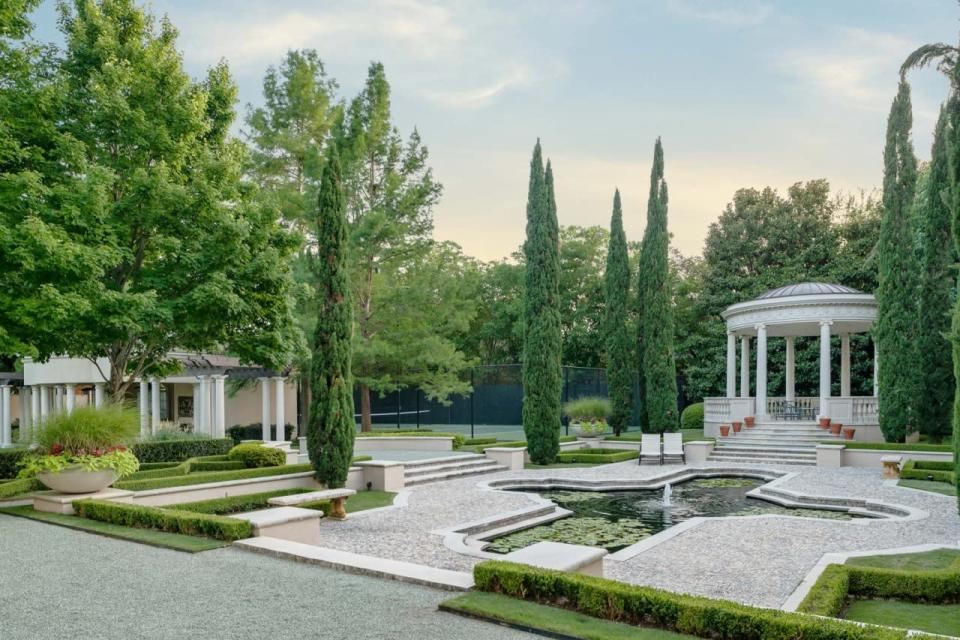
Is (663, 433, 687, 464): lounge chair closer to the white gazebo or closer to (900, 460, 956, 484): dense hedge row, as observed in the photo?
the white gazebo

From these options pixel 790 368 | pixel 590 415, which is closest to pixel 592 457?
pixel 590 415

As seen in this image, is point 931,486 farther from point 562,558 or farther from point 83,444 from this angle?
point 83,444

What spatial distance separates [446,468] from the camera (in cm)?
1722

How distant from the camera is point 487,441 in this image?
22.7m

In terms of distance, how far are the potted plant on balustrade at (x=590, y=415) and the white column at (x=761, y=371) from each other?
19.0 feet

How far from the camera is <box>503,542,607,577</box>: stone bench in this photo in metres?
6.09

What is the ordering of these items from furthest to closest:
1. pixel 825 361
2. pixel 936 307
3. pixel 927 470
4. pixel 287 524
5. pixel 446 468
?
1. pixel 825 361
2. pixel 936 307
3. pixel 446 468
4. pixel 927 470
5. pixel 287 524

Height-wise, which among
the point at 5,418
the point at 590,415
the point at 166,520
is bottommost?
the point at 5,418

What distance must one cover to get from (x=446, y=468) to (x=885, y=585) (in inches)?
458

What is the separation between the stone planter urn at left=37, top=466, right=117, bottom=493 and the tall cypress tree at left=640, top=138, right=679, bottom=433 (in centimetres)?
1658

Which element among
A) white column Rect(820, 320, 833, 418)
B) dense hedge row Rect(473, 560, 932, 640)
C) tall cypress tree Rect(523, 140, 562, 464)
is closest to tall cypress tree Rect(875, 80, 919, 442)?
white column Rect(820, 320, 833, 418)

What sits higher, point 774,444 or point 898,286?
point 898,286

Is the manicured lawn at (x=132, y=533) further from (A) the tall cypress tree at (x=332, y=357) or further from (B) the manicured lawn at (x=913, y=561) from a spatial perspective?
(B) the manicured lawn at (x=913, y=561)

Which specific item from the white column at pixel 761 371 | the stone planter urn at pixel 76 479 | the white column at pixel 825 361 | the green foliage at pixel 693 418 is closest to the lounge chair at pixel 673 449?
the white column at pixel 761 371
